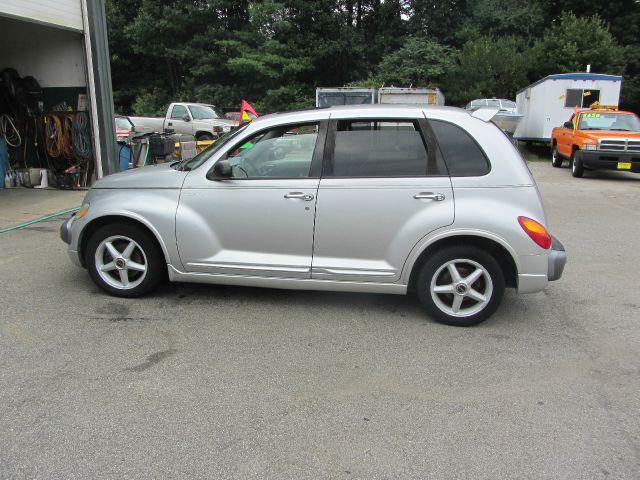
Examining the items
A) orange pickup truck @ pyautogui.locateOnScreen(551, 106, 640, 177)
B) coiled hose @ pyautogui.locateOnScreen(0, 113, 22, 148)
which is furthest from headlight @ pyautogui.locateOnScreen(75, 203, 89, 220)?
orange pickup truck @ pyautogui.locateOnScreen(551, 106, 640, 177)

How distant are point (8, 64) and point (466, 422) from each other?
11.8 m

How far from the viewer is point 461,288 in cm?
425

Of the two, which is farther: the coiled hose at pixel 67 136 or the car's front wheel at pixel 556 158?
the car's front wheel at pixel 556 158

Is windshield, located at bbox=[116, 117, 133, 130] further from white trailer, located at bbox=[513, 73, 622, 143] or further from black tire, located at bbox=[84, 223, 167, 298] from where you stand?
white trailer, located at bbox=[513, 73, 622, 143]

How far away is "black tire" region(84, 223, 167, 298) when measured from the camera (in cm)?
469

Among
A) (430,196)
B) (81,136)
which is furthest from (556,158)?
(430,196)

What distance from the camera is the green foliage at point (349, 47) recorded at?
3134 centimetres

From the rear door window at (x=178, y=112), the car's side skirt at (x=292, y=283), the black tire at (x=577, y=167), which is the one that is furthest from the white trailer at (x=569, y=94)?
the car's side skirt at (x=292, y=283)

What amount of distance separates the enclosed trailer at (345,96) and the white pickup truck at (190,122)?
11.2 feet

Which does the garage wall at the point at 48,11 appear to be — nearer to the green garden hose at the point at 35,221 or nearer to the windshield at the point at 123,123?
the green garden hose at the point at 35,221

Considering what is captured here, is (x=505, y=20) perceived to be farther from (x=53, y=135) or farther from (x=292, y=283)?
(x=292, y=283)

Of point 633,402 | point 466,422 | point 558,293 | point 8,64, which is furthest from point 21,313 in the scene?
point 8,64

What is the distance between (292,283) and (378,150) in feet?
4.35

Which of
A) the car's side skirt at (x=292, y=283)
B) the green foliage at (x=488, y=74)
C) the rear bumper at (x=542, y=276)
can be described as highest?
the green foliage at (x=488, y=74)
